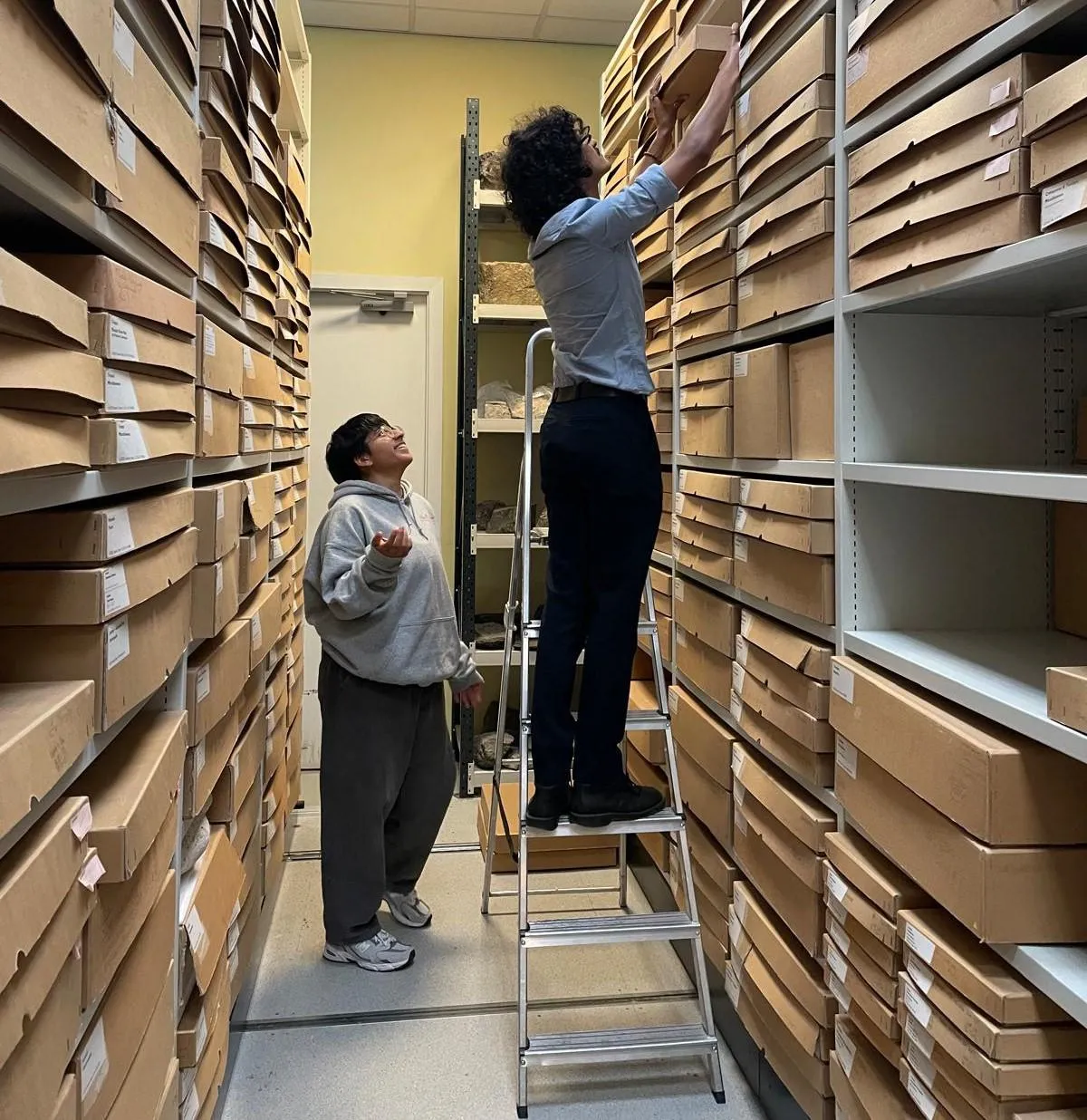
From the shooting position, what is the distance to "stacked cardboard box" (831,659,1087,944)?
3.58ft

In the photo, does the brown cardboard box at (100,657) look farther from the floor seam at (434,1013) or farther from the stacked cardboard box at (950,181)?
the floor seam at (434,1013)

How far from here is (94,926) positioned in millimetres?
988

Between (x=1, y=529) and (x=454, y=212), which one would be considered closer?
(x=1, y=529)

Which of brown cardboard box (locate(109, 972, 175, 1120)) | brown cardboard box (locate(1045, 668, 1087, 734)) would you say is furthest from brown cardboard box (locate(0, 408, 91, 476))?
brown cardboard box (locate(1045, 668, 1087, 734))

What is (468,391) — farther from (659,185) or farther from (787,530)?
(787,530)

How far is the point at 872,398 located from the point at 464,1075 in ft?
5.38

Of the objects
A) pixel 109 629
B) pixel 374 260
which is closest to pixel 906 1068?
pixel 109 629

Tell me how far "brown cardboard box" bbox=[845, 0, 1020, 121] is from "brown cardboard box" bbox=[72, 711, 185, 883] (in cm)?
141

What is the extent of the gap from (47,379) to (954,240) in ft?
3.56

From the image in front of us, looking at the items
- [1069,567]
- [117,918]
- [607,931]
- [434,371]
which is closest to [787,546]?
[1069,567]

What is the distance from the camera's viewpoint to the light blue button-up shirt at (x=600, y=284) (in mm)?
1906

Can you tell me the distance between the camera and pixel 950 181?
121cm

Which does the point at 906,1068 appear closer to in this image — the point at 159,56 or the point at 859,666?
the point at 859,666

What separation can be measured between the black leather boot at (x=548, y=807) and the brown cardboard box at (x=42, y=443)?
4.42 ft
